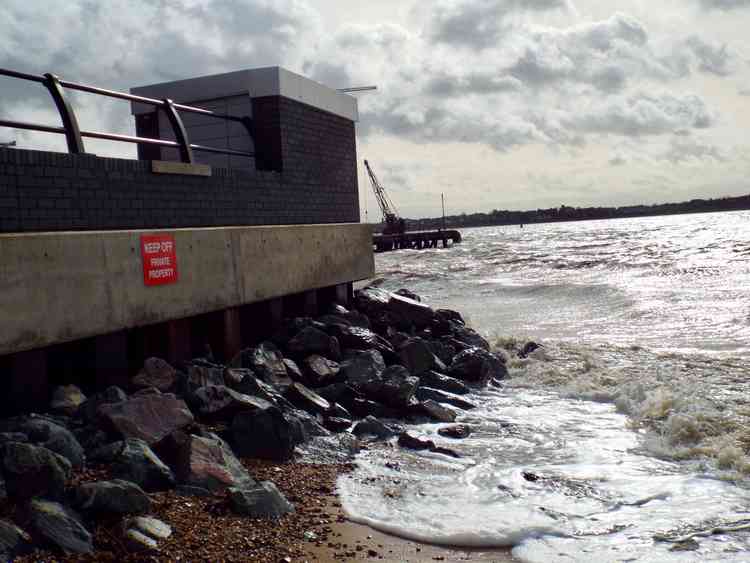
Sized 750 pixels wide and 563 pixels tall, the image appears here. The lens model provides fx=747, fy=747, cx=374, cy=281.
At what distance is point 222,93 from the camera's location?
10.7 meters

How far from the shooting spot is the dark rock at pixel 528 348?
12355 mm

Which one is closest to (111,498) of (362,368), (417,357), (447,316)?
(362,368)

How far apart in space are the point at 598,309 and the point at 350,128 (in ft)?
35.4

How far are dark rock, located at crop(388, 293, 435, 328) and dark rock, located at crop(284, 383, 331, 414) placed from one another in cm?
469

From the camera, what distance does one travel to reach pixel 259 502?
4.88m

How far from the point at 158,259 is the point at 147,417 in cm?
215

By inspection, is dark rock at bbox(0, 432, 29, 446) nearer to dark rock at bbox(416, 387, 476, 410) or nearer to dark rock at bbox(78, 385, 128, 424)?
dark rock at bbox(78, 385, 128, 424)

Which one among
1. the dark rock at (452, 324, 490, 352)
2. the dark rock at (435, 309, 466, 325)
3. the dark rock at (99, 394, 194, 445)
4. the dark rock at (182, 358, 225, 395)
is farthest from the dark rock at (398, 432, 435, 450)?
the dark rock at (435, 309, 466, 325)

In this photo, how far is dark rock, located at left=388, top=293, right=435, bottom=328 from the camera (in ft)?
39.8

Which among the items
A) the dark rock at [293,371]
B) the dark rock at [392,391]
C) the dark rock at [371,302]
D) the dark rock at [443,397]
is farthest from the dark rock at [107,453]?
the dark rock at [371,302]

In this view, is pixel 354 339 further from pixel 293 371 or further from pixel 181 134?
pixel 181 134

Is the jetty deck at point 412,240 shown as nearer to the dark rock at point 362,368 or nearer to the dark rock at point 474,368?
the dark rock at point 474,368

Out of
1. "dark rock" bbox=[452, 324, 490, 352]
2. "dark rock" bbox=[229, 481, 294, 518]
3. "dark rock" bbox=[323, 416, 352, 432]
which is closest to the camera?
"dark rock" bbox=[229, 481, 294, 518]

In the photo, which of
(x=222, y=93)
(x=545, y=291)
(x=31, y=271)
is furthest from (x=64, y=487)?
(x=545, y=291)
